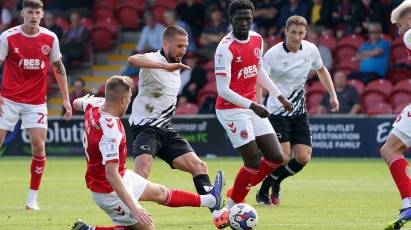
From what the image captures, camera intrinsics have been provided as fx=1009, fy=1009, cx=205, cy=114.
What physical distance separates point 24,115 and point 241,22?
3255 millimetres

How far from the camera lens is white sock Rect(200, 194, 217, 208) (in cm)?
984

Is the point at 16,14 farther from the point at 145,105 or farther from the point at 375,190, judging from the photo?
the point at 145,105

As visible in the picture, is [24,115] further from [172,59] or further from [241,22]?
[241,22]

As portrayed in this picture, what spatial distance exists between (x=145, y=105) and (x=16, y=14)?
1875 cm

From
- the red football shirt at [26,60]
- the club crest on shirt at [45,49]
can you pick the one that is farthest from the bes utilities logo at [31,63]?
the club crest on shirt at [45,49]

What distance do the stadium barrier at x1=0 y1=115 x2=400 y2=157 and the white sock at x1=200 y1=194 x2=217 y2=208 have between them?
35.5ft

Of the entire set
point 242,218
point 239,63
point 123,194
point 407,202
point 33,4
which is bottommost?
point 242,218

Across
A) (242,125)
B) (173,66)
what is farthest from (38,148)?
(173,66)

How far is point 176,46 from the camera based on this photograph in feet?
35.1

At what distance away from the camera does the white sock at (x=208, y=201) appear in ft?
32.3

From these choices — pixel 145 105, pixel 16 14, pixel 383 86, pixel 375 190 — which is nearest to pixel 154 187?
pixel 145 105

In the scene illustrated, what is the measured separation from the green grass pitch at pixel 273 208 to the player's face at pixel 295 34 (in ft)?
6.72

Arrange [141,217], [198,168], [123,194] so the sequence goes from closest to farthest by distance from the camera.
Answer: [141,217]
[123,194]
[198,168]

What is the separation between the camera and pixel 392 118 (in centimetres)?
2017
